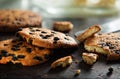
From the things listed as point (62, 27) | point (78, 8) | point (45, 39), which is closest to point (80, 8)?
point (78, 8)

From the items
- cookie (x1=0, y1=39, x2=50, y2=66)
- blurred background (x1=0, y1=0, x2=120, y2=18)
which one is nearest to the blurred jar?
blurred background (x1=0, y1=0, x2=120, y2=18)

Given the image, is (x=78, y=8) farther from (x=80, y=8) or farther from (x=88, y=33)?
(x=88, y=33)

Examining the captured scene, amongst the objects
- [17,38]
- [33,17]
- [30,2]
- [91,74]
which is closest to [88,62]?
[91,74]

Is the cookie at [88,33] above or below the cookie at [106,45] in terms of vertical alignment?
above

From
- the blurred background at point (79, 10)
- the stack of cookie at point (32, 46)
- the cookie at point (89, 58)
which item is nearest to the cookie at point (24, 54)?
the stack of cookie at point (32, 46)

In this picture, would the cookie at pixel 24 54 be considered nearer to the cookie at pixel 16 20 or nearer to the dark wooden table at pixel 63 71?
the dark wooden table at pixel 63 71
